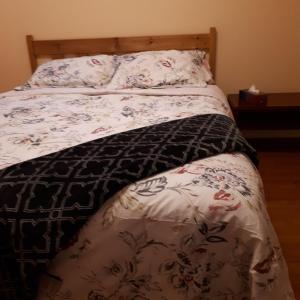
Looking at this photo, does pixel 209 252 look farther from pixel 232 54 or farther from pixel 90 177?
pixel 232 54

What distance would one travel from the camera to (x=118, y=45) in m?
2.63

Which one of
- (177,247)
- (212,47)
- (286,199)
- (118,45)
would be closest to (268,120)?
(212,47)

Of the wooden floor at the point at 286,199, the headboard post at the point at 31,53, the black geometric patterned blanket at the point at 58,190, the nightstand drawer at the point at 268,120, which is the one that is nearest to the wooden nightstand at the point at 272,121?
the nightstand drawer at the point at 268,120

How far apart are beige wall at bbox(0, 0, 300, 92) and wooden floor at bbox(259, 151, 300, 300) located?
644 millimetres

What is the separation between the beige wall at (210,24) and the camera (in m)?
2.50

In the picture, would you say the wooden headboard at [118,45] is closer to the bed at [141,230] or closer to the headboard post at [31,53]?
the headboard post at [31,53]

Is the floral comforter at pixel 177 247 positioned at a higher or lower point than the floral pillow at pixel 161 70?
lower

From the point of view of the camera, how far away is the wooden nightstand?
92.0 inches

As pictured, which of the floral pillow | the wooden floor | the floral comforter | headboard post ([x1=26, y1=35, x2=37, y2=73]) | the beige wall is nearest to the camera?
the floral comforter

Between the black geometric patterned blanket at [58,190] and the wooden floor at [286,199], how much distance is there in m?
0.71

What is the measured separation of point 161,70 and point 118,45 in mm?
563

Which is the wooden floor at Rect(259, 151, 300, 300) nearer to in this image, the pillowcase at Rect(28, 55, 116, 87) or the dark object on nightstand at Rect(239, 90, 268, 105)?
the dark object on nightstand at Rect(239, 90, 268, 105)

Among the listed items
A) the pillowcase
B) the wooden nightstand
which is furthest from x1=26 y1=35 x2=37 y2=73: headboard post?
the wooden nightstand

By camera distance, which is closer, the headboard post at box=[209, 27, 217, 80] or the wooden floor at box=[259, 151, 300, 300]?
the wooden floor at box=[259, 151, 300, 300]
